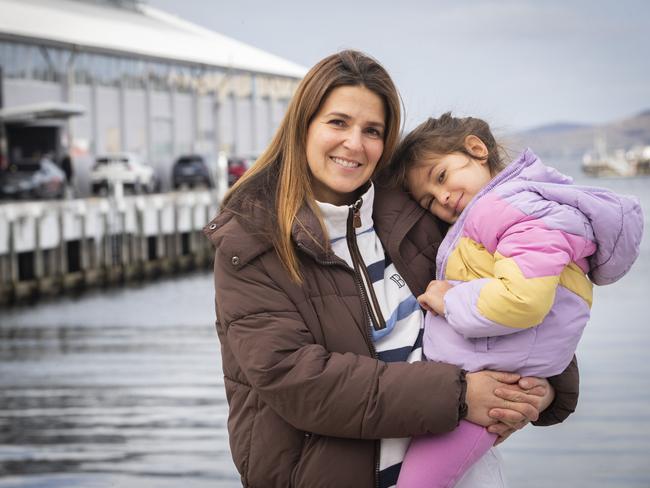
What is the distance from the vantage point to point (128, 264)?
22.3 metres

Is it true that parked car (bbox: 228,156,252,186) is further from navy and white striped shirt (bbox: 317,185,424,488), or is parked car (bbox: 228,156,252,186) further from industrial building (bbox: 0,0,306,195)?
navy and white striped shirt (bbox: 317,185,424,488)

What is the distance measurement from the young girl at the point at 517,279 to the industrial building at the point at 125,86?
89.4 feet

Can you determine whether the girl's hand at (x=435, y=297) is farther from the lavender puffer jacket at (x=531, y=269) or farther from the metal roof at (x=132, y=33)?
the metal roof at (x=132, y=33)

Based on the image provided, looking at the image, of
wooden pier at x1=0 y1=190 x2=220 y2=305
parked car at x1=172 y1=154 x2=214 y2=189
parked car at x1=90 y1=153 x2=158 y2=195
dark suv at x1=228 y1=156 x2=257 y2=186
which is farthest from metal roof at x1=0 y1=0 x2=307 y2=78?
wooden pier at x1=0 y1=190 x2=220 y2=305

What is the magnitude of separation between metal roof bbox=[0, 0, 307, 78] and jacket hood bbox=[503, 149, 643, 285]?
1179 inches

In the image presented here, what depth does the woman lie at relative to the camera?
2318mm

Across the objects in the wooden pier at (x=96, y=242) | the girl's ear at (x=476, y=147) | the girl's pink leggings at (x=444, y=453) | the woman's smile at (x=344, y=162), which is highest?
the girl's ear at (x=476, y=147)

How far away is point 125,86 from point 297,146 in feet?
116

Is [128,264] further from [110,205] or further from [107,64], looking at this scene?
[107,64]

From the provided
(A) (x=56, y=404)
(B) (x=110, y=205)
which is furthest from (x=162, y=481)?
(B) (x=110, y=205)

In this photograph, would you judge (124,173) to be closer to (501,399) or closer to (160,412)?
(160,412)

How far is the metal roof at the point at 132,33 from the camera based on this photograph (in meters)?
32.2

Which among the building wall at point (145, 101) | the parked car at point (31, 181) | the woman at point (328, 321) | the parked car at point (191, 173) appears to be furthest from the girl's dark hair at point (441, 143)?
the parked car at point (191, 173)

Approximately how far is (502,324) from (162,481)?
4.59m
